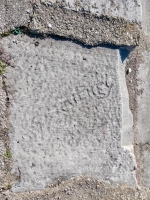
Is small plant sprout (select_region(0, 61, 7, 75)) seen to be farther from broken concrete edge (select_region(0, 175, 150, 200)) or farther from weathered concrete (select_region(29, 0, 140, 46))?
broken concrete edge (select_region(0, 175, 150, 200))

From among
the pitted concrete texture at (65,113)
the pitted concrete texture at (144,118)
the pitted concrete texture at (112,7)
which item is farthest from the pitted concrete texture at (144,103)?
the pitted concrete texture at (112,7)

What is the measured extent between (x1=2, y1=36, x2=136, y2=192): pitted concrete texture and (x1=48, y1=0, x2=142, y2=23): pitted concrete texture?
0.96 feet

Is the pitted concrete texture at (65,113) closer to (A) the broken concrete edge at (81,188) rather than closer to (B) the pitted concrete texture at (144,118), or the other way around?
(A) the broken concrete edge at (81,188)

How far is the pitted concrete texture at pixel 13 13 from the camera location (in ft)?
9.38

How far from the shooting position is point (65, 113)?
3064 mm

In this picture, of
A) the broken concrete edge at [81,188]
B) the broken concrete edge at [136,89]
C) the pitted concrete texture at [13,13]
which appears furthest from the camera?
the broken concrete edge at [136,89]

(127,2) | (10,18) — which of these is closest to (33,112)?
(10,18)

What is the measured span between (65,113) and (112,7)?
933 millimetres

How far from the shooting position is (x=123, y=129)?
3.29 meters

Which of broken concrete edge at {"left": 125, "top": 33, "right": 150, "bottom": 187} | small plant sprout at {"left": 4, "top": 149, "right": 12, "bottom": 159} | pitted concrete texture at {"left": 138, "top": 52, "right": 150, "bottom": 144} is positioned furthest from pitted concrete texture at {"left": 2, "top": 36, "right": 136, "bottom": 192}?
pitted concrete texture at {"left": 138, "top": 52, "right": 150, "bottom": 144}

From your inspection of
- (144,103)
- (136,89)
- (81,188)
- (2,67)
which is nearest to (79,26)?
(2,67)

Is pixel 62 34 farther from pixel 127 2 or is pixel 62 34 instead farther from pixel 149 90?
pixel 149 90

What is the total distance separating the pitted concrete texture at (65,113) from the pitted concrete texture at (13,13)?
0.10m

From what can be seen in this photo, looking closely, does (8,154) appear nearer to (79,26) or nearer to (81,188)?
(81,188)
